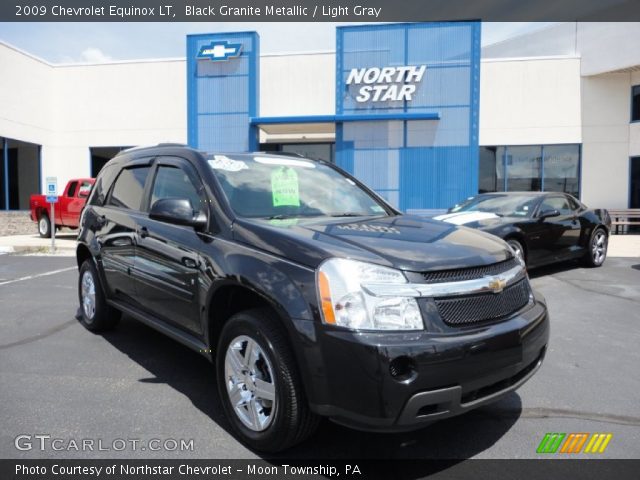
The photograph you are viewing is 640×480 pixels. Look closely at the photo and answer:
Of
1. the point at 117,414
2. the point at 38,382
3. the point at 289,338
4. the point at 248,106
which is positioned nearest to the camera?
the point at 289,338

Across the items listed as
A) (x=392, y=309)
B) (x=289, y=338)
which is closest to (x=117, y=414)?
(x=289, y=338)

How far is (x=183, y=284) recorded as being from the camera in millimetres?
3525

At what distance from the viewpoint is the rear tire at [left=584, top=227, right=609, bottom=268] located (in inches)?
372

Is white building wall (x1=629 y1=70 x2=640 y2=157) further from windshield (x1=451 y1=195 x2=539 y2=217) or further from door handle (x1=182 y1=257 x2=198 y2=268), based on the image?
door handle (x1=182 y1=257 x2=198 y2=268)

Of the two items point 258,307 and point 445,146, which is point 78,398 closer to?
point 258,307

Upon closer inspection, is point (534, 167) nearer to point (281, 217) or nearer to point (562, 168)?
point (562, 168)

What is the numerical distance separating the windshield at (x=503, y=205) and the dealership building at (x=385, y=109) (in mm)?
7099

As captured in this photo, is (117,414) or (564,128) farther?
(564,128)

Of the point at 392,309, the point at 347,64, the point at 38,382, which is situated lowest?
the point at 38,382

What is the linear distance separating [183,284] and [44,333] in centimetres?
278

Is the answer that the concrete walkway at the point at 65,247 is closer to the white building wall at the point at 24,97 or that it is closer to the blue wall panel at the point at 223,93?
the blue wall panel at the point at 223,93

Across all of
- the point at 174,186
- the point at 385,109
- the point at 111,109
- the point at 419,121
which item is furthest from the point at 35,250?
the point at 419,121

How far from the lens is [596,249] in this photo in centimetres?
962

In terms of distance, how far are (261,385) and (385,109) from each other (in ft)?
50.0
